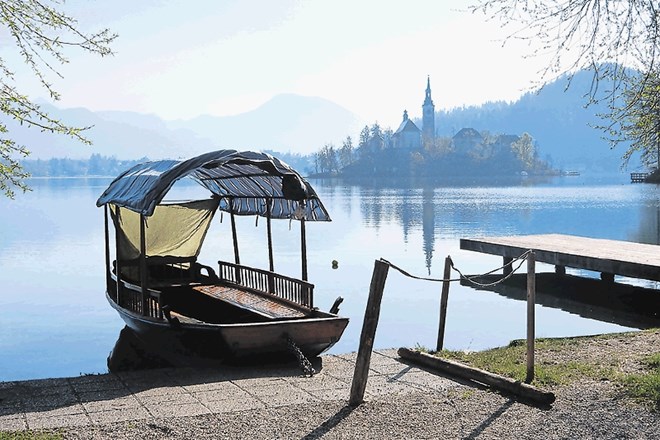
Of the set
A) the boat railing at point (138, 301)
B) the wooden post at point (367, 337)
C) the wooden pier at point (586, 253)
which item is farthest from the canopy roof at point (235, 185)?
the wooden pier at point (586, 253)

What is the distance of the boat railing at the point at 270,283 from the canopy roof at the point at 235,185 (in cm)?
106

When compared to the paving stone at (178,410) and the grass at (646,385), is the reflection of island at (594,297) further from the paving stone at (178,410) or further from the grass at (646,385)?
the paving stone at (178,410)

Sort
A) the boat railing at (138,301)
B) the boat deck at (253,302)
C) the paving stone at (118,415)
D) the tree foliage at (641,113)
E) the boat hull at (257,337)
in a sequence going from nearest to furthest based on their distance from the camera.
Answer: the paving stone at (118,415) → the boat hull at (257,337) → the tree foliage at (641,113) → the boat deck at (253,302) → the boat railing at (138,301)

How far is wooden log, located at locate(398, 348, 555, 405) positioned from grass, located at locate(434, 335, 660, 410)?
41cm

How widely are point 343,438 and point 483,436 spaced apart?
1200 mm

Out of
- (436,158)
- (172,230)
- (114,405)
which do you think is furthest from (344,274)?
(436,158)

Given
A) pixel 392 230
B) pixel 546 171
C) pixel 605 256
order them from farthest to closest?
pixel 546 171 → pixel 392 230 → pixel 605 256

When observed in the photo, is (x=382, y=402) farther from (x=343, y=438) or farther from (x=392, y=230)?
(x=392, y=230)

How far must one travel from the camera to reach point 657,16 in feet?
33.0

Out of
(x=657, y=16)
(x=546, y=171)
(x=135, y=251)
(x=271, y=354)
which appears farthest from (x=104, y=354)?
(x=546, y=171)

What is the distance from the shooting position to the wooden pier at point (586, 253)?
17656 millimetres

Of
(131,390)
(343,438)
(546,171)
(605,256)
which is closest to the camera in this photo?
(343,438)

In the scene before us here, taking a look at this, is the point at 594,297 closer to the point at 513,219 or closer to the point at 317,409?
the point at 317,409

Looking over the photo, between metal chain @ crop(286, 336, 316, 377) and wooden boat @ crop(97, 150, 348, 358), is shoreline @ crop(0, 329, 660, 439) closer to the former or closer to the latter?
metal chain @ crop(286, 336, 316, 377)
